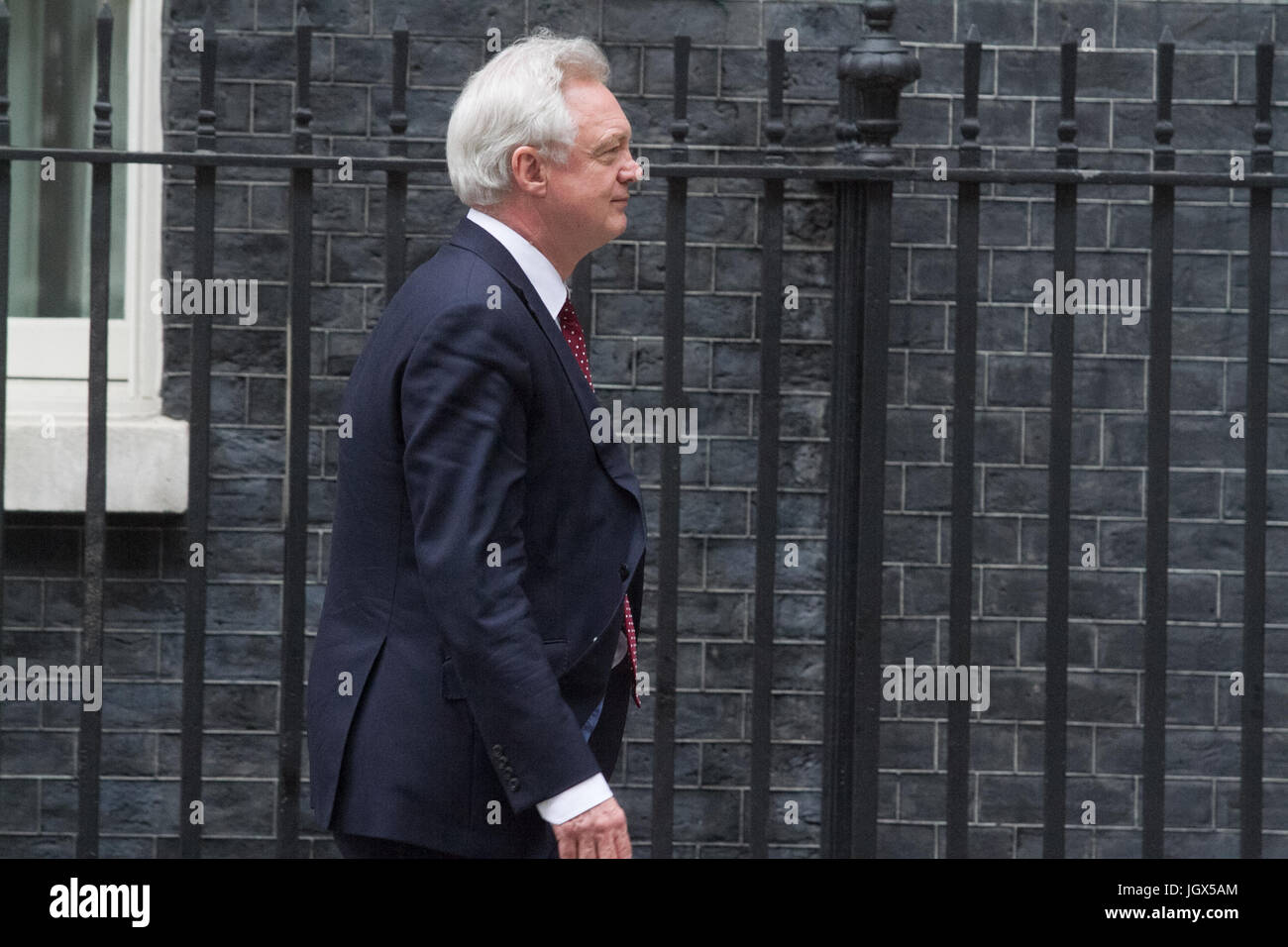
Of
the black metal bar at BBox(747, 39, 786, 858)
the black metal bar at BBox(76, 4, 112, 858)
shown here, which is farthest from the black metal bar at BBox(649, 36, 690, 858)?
the black metal bar at BBox(76, 4, 112, 858)

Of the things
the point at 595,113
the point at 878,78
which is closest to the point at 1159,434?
the point at 878,78

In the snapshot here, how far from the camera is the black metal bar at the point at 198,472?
3.43 m

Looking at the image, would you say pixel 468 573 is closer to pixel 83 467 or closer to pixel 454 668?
pixel 454 668

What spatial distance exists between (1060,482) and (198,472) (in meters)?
1.89

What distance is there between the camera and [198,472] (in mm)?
3502

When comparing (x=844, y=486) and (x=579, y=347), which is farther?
(x=844, y=486)

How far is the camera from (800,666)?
494 cm

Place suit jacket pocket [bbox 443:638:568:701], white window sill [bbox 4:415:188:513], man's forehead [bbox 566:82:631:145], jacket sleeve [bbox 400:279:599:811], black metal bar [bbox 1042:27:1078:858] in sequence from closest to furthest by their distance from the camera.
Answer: jacket sleeve [bbox 400:279:599:811] → suit jacket pocket [bbox 443:638:568:701] → man's forehead [bbox 566:82:631:145] → black metal bar [bbox 1042:27:1078:858] → white window sill [bbox 4:415:188:513]

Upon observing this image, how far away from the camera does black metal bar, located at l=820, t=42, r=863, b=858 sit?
3.54 meters

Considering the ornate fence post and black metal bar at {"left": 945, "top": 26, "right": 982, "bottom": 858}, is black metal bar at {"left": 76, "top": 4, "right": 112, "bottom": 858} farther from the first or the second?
black metal bar at {"left": 945, "top": 26, "right": 982, "bottom": 858}

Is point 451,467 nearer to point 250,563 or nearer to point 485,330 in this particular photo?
point 485,330

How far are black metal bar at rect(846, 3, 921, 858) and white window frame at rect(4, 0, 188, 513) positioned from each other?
2154 millimetres

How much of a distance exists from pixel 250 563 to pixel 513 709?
2.51 m

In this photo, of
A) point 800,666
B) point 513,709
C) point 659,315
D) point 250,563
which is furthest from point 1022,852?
point 513,709
